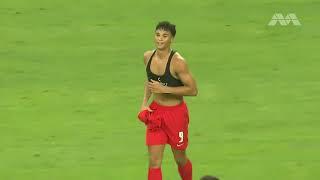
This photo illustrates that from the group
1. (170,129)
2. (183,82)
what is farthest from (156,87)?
(170,129)

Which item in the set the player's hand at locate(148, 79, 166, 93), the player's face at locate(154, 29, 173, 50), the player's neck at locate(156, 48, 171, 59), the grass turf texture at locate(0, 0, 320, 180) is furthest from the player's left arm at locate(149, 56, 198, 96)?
the grass turf texture at locate(0, 0, 320, 180)

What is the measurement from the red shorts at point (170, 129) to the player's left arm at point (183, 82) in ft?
0.90

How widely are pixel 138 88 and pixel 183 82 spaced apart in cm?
710

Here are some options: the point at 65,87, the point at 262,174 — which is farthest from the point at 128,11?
the point at 262,174

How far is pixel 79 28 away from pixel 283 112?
26.1 ft

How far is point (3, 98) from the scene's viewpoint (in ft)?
62.3

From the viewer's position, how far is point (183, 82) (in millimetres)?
12430

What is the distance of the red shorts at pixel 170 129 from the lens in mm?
12422

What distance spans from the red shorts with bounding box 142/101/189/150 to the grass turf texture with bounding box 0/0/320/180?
1.86m

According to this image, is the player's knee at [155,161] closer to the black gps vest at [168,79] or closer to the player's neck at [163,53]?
the black gps vest at [168,79]

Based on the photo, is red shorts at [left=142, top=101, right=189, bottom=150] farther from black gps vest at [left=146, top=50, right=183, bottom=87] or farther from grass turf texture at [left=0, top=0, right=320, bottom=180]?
grass turf texture at [left=0, top=0, right=320, bottom=180]

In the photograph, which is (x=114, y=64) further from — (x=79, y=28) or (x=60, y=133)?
(x=60, y=133)

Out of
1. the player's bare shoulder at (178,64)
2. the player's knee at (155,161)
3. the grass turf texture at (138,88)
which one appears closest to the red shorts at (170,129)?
the player's knee at (155,161)

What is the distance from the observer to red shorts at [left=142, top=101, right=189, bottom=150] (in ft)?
40.8
